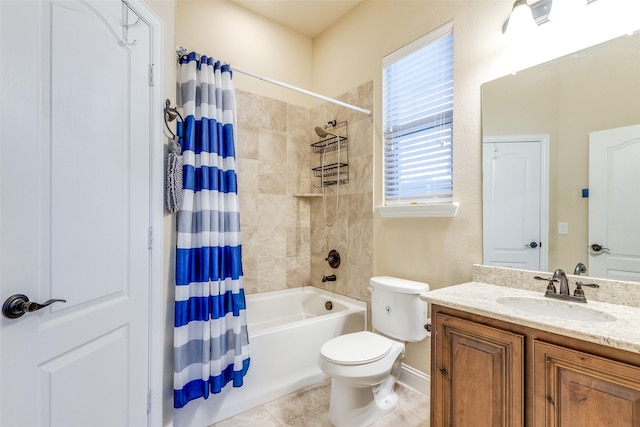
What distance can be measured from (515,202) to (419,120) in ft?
2.76

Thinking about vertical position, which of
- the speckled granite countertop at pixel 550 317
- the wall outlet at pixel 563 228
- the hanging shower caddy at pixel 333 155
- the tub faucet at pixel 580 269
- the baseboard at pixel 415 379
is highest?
the hanging shower caddy at pixel 333 155

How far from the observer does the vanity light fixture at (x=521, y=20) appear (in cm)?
141

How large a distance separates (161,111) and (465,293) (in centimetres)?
173

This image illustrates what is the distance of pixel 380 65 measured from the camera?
2.29m

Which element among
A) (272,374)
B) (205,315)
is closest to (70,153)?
(205,315)

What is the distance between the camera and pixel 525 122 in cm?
155

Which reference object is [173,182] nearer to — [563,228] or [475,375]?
[475,375]

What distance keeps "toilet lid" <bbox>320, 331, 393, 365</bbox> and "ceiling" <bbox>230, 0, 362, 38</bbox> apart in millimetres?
2611

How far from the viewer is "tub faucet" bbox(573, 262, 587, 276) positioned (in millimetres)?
1329

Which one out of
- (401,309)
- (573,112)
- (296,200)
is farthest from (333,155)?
(573,112)

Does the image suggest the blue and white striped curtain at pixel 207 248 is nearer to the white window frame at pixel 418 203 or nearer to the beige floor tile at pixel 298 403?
the beige floor tile at pixel 298 403

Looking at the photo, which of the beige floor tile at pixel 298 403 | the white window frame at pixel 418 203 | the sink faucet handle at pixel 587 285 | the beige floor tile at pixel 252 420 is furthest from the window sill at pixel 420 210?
the beige floor tile at pixel 252 420

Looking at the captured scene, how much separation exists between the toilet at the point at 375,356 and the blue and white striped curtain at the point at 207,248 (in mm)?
578

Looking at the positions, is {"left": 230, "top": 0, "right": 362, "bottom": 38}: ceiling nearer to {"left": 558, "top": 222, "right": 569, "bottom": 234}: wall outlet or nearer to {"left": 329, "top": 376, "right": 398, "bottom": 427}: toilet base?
{"left": 558, "top": 222, "right": 569, "bottom": 234}: wall outlet
